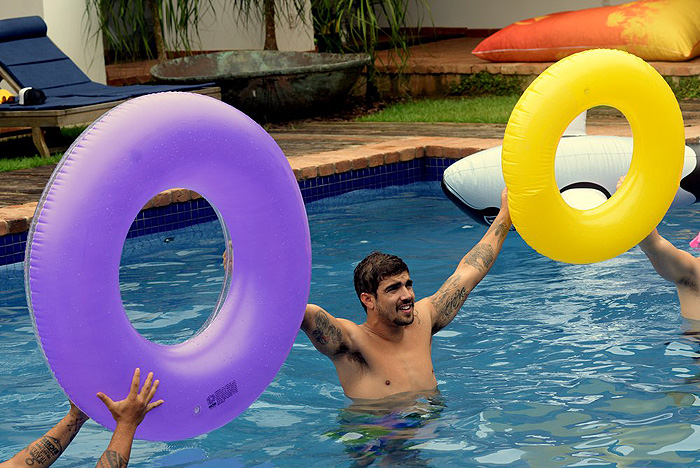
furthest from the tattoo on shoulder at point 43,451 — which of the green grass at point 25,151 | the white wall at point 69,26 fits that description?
the white wall at point 69,26

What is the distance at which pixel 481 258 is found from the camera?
173 inches

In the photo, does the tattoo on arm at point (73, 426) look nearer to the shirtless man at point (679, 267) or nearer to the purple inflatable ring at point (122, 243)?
the purple inflatable ring at point (122, 243)

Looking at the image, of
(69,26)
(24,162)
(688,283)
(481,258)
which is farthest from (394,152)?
(481,258)

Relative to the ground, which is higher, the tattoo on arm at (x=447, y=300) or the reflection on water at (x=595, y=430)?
the tattoo on arm at (x=447, y=300)

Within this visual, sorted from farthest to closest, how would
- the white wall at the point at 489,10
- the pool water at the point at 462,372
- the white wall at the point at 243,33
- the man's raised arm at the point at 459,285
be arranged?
the white wall at the point at 489,10 < the white wall at the point at 243,33 < the man's raised arm at the point at 459,285 < the pool water at the point at 462,372

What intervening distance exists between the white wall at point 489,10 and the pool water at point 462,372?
6289 millimetres

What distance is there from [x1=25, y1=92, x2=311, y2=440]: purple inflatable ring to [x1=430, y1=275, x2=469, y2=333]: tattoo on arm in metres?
0.94

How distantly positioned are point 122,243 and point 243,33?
32.3 ft

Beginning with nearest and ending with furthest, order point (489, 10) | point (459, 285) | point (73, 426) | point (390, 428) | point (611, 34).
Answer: point (73, 426), point (390, 428), point (459, 285), point (611, 34), point (489, 10)

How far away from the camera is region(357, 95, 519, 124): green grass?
10.0 metres

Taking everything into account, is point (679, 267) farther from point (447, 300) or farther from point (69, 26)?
point (69, 26)

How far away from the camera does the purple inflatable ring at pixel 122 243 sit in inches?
114

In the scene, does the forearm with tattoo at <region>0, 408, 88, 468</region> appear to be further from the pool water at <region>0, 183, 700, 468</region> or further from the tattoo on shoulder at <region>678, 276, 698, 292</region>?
the tattoo on shoulder at <region>678, 276, 698, 292</region>

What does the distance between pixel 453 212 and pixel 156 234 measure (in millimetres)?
2118
